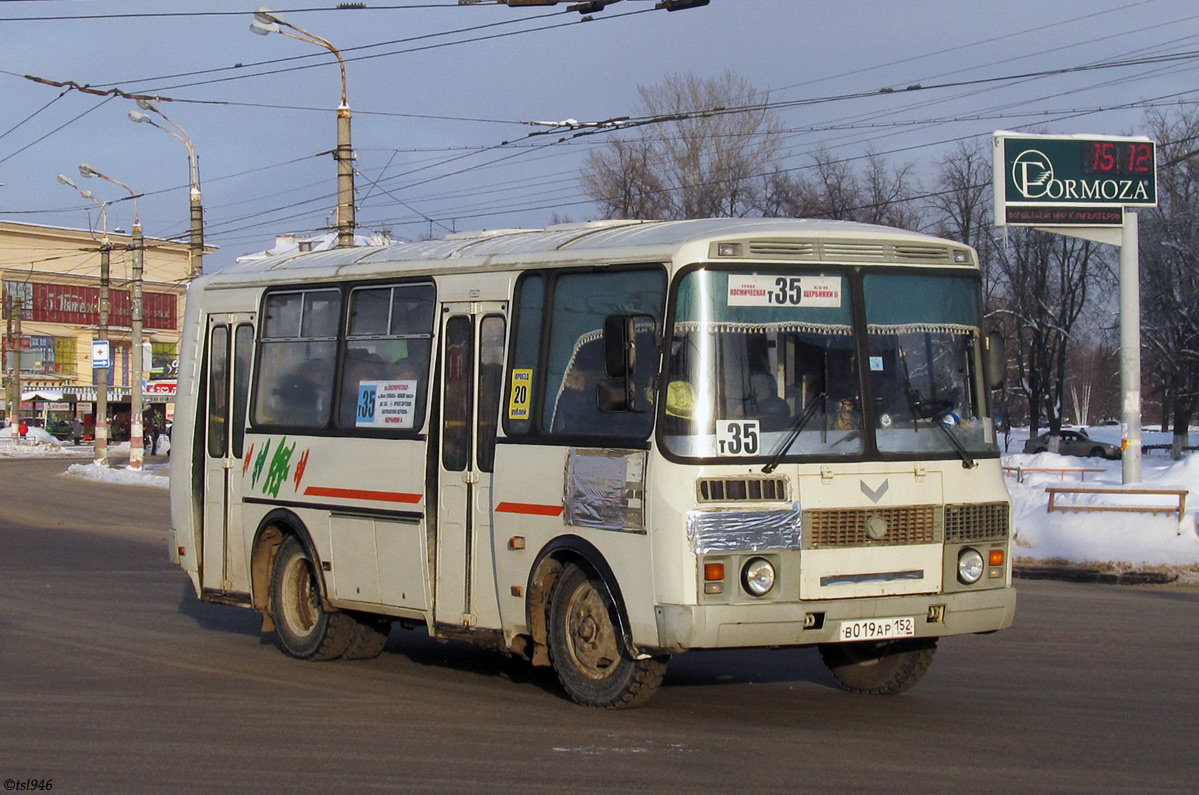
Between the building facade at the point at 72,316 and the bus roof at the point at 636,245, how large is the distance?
2753 inches

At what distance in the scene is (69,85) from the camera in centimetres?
2588

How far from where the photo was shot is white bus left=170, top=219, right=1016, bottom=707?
7621 millimetres

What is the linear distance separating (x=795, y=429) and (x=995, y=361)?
59.3 inches

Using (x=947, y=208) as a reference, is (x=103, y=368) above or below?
below

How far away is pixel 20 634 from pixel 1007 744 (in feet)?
25.6

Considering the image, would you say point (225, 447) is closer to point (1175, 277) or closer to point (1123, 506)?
point (1123, 506)

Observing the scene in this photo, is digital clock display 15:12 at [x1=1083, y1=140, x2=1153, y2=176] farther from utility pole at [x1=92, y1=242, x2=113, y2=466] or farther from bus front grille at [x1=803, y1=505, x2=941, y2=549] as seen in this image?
utility pole at [x1=92, y1=242, x2=113, y2=466]

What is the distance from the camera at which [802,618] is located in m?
7.62

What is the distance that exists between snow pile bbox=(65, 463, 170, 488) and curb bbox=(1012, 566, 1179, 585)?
2514 cm

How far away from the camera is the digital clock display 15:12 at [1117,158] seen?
81.6 feet

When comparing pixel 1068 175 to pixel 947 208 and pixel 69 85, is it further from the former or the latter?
pixel 947 208

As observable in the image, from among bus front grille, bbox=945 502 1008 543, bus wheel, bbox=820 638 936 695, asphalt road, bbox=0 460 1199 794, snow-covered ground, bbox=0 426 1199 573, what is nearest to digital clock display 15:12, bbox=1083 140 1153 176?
snow-covered ground, bbox=0 426 1199 573

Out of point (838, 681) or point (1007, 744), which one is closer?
point (1007, 744)

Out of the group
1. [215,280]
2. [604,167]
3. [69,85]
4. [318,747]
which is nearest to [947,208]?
[604,167]
